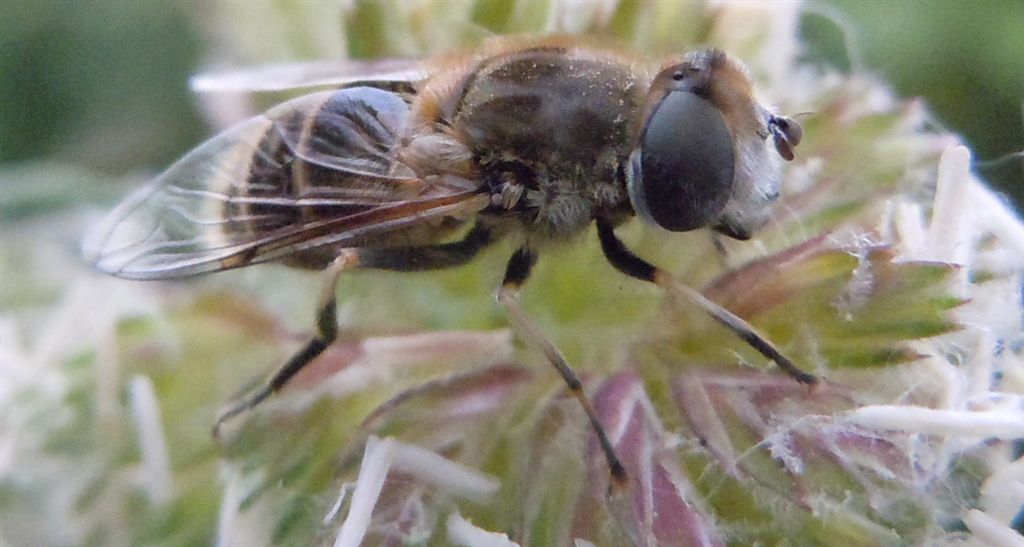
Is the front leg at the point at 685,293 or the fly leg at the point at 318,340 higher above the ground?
the front leg at the point at 685,293

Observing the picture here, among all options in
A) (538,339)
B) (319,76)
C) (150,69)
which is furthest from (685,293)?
(150,69)

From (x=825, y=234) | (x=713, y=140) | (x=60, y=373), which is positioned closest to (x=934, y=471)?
(x=825, y=234)

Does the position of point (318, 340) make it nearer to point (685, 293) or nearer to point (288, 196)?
point (288, 196)

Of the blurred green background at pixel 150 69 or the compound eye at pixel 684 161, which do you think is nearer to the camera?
the compound eye at pixel 684 161

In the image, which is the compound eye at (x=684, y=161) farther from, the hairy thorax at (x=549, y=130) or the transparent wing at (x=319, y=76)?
the transparent wing at (x=319, y=76)

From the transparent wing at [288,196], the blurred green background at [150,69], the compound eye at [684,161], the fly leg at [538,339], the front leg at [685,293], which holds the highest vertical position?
the compound eye at [684,161]

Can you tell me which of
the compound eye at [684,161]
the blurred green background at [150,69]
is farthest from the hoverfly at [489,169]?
the blurred green background at [150,69]
